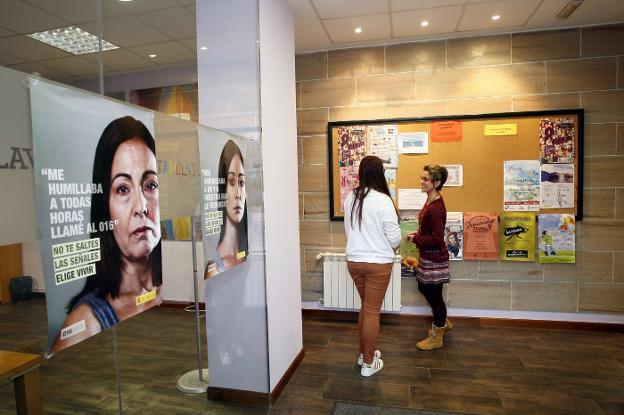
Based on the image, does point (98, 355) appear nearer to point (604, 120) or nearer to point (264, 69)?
point (264, 69)

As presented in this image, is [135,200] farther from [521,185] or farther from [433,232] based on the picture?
[521,185]

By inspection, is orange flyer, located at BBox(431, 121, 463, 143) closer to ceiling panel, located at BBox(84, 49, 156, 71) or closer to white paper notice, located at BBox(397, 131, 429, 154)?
white paper notice, located at BBox(397, 131, 429, 154)

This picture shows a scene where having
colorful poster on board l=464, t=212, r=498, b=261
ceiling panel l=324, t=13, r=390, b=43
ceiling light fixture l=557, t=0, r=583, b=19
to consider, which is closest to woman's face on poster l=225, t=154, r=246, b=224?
ceiling panel l=324, t=13, r=390, b=43

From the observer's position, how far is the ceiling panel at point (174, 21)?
1491 mm

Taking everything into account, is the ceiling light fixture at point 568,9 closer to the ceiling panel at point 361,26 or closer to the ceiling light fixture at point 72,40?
the ceiling panel at point 361,26

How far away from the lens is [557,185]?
3471 millimetres

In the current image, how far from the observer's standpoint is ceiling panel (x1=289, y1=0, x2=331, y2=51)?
2.90 metres

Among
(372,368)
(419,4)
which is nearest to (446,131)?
(419,4)

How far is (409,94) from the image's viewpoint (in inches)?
145

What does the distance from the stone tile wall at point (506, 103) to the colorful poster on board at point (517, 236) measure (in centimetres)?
10

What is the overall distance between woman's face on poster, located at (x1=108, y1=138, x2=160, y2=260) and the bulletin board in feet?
8.93

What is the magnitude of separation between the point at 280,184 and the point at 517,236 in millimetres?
2400

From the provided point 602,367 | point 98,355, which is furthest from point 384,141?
point 98,355

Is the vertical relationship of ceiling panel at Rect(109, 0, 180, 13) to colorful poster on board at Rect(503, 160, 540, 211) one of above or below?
above
